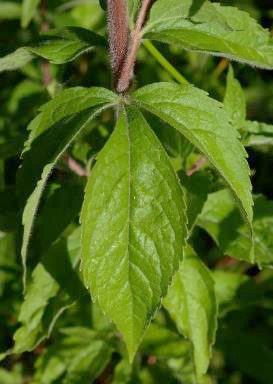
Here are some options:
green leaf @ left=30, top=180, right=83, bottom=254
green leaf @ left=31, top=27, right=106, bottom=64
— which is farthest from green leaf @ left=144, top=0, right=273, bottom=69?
green leaf @ left=30, top=180, right=83, bottom=254

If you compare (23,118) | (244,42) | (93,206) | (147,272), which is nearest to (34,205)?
(93,206)

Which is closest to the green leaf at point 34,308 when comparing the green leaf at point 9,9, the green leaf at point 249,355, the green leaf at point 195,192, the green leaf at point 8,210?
the green leaf at point 8,210

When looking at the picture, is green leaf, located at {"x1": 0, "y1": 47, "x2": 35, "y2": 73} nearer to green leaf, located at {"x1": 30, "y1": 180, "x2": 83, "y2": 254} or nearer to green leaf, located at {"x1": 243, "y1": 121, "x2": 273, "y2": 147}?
green leaf, located at {"x1": 30, "y1": 180, "x2": 83, "y2": 254}

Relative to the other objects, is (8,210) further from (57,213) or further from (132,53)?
(132,53)

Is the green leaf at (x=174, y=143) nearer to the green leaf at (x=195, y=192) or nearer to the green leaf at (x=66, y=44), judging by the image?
the green leaf at (x=195, y=192)

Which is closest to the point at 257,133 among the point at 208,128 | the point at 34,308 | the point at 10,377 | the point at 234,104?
the point at 234,104
